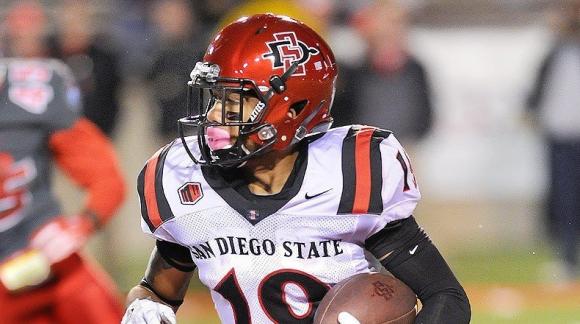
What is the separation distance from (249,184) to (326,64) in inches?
14.7

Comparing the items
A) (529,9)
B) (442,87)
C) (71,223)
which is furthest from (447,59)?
(71,223)

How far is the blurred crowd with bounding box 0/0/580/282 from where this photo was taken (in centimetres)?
778

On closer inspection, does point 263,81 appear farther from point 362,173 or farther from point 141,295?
point 141,295

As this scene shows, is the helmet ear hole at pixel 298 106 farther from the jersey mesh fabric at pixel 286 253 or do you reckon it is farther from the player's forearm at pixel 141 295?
the player's forearm at pixel 141 295

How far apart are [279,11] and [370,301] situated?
466cm

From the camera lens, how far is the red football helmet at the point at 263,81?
313 centimetres

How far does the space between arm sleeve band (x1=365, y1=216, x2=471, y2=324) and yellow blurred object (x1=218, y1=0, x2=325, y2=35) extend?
421cm

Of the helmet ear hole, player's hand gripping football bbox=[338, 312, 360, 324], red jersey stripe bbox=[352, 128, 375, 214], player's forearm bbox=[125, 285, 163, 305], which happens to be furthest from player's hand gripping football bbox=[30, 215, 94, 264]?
player's hand gripping football bbox=[338, 312, 360, 324]

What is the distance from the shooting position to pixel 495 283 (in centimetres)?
796

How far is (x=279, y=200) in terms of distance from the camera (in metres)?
3.15

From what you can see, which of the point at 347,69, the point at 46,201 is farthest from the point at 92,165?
the point at 347,69

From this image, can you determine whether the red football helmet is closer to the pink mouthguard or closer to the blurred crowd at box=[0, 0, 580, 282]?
the pink mouthguard

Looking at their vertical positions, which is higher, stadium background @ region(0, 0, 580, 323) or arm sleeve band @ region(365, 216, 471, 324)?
arm sleeve band @ region(365, 216, 471, 324)

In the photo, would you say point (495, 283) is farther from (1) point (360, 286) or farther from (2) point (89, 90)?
(1) point (360, 286)
